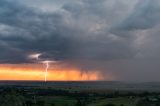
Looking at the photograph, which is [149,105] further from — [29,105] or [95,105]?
[29,105]

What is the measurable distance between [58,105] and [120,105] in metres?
27.1

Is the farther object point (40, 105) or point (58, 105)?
point (58, 105)

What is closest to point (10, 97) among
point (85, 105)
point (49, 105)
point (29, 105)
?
point (29, 105)

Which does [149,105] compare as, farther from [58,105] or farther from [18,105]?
[18,105]

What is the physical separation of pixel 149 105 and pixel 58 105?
128ft

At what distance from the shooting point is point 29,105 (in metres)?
143

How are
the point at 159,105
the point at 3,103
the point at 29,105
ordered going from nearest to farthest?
the point at 3,103 → the point at 29,105 → the point at 159,105

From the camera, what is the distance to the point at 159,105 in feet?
510

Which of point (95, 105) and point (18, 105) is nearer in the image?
point (18, 105)

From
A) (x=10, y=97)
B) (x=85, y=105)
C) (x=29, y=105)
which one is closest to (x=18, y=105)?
(x=10, y=97)

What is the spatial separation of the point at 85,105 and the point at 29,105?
98.7 ft

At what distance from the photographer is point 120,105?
163 m

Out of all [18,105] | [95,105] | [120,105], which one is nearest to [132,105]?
[120,105]

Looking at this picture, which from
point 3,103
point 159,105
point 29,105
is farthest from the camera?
point 159,105
